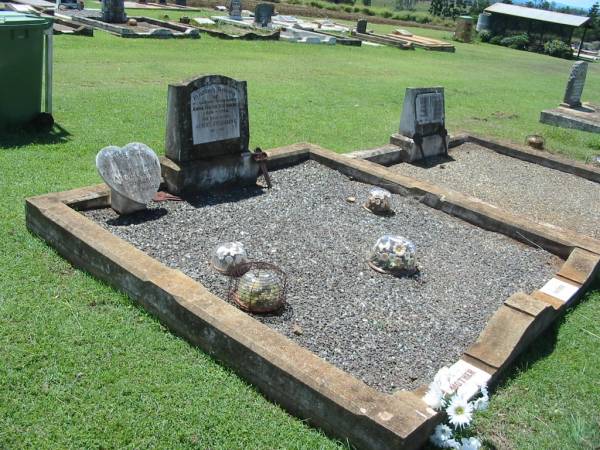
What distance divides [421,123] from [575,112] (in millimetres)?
7002

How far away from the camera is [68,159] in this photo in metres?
7.67

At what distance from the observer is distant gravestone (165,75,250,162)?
6.59 m

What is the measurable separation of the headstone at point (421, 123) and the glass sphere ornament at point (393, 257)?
4.50m

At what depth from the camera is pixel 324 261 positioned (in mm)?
5723

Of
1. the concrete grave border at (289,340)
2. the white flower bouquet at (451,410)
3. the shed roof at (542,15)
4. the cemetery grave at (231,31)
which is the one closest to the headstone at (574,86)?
the concrete grave border at (289,340)

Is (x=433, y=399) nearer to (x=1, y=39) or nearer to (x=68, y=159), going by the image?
(x=68, y=159)

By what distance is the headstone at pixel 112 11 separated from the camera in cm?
2181

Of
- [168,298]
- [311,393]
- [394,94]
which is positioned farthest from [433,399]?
[394,94]

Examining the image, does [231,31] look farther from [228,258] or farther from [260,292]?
[260,292]

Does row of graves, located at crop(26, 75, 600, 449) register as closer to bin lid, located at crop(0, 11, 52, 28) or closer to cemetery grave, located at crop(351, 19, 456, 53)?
bin lid, located at crop(0, 11, 52, 28)

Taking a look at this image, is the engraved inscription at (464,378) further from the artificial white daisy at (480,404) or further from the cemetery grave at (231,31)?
the cemetery grave at (231,31)

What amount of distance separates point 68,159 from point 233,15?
24308mm

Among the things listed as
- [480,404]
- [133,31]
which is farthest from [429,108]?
[133,31]

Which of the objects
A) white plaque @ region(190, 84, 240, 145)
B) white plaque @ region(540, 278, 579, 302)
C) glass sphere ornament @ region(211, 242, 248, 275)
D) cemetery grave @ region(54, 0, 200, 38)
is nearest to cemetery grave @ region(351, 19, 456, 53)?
cemetery grave @ region(54, 0, 200, 38)
